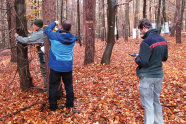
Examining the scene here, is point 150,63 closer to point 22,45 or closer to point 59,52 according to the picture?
point 59,52

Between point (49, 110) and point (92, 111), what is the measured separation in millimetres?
1147

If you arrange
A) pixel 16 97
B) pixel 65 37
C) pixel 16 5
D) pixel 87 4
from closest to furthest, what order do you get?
pixel 65 37, pixel 16 5, pixel 16 97, pixel 87 4

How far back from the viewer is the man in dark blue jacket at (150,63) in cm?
284

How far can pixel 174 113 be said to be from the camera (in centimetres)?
402

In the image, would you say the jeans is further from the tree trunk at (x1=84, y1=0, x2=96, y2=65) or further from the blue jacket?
the tree trunk at (x1=84, y1=0, x2=96, y2=65)

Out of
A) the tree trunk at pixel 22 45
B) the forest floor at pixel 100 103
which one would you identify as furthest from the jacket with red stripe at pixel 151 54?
the tree trunk at pixel 22 45

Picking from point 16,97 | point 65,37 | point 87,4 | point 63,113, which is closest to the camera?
point 65,37

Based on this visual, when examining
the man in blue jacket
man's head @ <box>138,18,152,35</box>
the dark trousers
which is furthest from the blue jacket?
man's head @ <box>138,18,152,35</box>

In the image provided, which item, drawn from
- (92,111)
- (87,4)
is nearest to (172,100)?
(92,111)

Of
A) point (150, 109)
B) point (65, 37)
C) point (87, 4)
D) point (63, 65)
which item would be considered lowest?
point (150, 109)

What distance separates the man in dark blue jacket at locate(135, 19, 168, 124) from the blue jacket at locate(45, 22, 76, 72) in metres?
1.64

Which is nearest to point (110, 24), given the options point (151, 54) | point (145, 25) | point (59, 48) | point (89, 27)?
point (89, 27)

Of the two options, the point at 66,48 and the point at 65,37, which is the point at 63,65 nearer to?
the point at 66,48

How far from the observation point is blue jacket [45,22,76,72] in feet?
11.5
